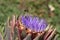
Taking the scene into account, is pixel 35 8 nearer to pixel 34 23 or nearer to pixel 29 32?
pixel 34 23

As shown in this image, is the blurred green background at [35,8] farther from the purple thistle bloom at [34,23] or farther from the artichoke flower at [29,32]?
the artichoke flower at [29,32]

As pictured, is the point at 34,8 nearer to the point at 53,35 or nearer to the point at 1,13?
the point at 1,13

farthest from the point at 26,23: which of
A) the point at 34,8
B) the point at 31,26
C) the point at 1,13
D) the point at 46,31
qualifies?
the point at 34,8

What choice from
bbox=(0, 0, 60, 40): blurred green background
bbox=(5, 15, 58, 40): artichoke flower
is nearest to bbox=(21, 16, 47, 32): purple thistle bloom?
bbox=(5, 15, 58, 40): artichoke flower

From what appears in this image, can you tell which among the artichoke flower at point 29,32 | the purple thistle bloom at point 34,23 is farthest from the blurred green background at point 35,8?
the artichoke flower at point 29,32

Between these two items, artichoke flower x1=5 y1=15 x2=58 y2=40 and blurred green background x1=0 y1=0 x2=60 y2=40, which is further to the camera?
blurred green background x1=0 y1=0 x2=60 y2=40

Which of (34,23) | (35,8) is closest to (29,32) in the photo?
(34,23)

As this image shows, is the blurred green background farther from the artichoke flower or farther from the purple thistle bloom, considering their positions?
the artichoke flower

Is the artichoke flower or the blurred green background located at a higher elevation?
the blurred green background

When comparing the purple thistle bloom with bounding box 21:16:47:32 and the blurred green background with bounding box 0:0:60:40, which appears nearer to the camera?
the purple thistle bloom with bounding box 21:16:47:32
